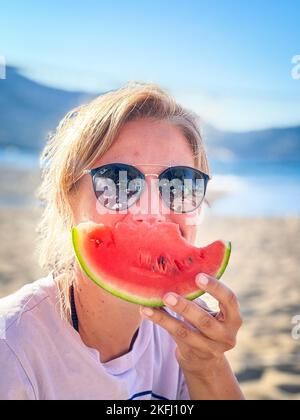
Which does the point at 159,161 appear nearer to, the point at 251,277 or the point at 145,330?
the point at 145,330

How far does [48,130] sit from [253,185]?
17473mm

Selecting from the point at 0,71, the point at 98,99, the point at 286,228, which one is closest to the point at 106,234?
the point at 98,99

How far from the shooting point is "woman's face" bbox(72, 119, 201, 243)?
2.05 metres

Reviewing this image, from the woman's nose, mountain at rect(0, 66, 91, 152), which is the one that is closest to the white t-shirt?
the woman's nose

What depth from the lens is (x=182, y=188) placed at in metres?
2.14

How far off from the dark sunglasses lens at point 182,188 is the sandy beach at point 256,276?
1881 millimetres

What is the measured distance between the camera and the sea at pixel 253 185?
1002cm

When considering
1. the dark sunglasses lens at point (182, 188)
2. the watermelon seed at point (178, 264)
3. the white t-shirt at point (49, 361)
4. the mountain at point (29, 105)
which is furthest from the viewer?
the mountain at point (29, 105)

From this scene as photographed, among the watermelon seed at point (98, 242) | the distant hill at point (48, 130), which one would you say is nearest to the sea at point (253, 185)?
the distant hill at point (48, 130)

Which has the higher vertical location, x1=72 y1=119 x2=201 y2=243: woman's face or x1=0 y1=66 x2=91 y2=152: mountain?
x1=0 y1=66 x2=91 y2=152: mountain

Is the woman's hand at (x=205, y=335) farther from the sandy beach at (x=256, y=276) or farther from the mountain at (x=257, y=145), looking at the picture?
the mountain at (x=257, y=145)

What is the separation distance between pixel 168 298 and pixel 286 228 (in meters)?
7.02

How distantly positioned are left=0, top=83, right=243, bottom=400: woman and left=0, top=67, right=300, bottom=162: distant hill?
18.4m

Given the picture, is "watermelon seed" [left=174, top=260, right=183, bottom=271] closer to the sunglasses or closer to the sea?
the sunglasses
